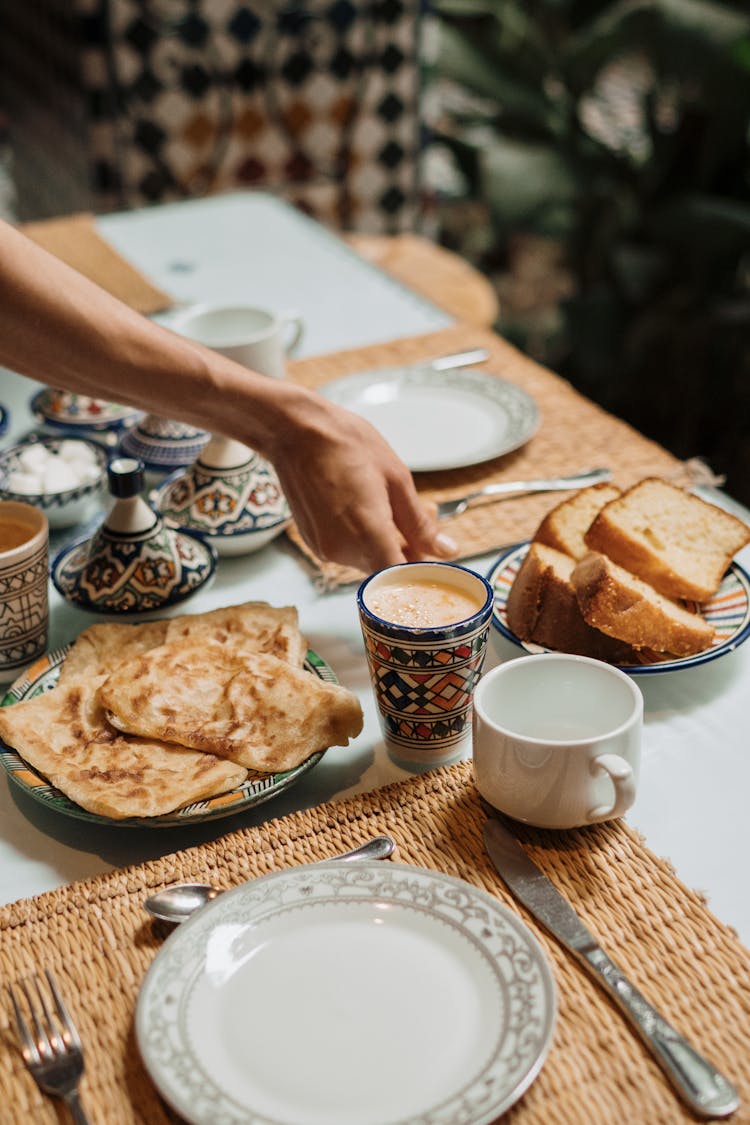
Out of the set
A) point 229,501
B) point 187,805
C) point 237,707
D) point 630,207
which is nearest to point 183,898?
point 187,805

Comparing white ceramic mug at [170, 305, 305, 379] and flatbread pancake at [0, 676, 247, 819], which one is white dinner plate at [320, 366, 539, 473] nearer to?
white ceramic mug at [170, 305, 305, 379]

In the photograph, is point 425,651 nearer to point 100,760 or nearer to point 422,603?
point 422,603

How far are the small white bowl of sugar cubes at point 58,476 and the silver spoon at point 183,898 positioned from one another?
61 cm

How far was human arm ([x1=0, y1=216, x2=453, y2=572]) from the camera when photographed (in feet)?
3.62

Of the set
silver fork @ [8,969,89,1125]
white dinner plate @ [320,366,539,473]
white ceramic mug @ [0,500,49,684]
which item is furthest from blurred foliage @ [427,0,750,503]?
silver fork @ [8,969,89,1125]

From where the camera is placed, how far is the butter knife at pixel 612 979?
0.68m

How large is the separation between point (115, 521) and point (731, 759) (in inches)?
25.2

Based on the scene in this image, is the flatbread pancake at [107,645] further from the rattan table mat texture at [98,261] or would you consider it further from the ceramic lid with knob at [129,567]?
the rattan table mat texture at [98,261]

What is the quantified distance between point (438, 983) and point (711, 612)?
1.80 feet

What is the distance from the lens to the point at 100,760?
94 cm

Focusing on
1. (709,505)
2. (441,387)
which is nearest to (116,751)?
(709,505)

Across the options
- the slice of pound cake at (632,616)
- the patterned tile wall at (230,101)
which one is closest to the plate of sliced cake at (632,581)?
the slice of pound cake at (632,616)

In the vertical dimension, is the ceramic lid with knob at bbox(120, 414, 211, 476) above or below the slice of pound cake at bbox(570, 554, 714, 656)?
below

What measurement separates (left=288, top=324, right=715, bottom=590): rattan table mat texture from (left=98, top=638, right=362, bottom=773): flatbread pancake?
0.29 meters
